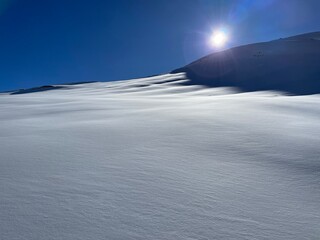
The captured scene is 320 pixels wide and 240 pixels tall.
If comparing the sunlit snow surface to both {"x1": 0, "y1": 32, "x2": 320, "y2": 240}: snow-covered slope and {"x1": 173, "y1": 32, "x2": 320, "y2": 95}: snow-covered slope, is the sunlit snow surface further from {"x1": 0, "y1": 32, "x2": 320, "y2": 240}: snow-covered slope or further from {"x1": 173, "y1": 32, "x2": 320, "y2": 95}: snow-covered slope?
{"x1": 173, "y1": 32, "x2": 320, "y2": 95}: snow-covered slope

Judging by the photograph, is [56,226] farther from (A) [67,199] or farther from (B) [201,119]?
(B) [201,119]

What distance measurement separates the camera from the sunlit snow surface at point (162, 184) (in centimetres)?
108

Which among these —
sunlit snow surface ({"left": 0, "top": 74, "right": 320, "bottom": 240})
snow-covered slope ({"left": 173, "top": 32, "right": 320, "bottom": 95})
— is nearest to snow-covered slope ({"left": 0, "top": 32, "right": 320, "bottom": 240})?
sunlit snow surface ({"left": 0, "top": 74, "right": 320, "bottom": 240})

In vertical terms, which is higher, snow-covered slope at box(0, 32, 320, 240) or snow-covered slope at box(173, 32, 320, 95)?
snow-covered slope at box(173, 32, 320, 95)

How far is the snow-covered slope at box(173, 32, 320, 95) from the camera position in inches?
452

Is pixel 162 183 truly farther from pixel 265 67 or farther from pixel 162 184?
pixel 265 67

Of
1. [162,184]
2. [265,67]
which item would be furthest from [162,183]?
[265,67]

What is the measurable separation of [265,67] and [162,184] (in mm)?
14821

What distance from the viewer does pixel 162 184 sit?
148 centimetres

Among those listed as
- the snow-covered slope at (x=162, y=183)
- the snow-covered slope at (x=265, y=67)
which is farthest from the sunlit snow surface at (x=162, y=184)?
the snow-covered slope at (x=265, y=67)

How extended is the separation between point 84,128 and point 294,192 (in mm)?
2147

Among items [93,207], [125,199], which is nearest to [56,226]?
[93,207]

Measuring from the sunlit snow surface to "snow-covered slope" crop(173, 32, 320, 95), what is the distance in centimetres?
844

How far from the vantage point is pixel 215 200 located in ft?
4.33
